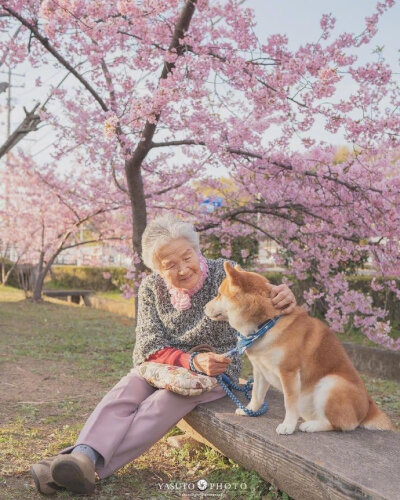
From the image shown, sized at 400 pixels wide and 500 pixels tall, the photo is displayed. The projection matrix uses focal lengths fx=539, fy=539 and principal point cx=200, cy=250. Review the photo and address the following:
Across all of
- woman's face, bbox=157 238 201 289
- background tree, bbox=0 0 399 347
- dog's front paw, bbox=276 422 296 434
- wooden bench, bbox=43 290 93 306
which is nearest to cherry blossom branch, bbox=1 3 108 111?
background tree, bbox=0 0 399 347

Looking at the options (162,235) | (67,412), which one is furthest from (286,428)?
(67,412)

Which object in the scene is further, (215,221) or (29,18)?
(215,221)

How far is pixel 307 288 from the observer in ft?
38.0

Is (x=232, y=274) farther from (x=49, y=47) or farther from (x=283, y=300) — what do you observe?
(x=49, y=47)

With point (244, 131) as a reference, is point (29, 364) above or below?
below

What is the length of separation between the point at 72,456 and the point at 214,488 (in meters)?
0.79

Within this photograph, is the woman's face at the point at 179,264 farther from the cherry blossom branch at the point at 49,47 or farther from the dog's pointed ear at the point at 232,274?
the cherry blossom branch at the point at 49,47

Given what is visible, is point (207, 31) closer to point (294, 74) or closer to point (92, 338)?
point (294, 74)

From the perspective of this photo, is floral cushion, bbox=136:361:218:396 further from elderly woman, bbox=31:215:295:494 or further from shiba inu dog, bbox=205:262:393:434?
shiba inu dog, bbox=205:262:393:434

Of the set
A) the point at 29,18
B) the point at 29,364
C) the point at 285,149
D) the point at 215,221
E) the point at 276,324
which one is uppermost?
the point at 29,18

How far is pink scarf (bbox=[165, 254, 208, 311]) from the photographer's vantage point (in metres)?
3.40

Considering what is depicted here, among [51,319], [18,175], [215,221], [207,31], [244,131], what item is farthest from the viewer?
[18,175]

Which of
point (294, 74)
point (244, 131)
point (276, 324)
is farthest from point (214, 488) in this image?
point (244, 131)

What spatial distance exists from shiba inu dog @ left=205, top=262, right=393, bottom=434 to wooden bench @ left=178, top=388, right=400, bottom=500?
0.11 m
